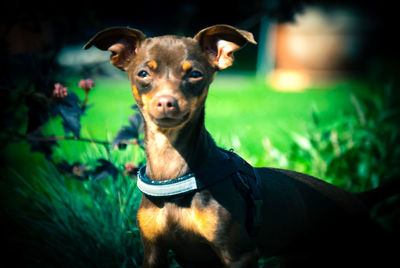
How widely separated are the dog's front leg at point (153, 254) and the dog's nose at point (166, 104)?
2.33ft

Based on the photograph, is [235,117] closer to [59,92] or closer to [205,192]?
[59,92]

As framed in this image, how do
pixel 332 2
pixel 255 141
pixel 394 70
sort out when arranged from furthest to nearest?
pixel 332 2
pixel 394 70
pixel 255 141

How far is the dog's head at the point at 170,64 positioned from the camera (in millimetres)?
2008

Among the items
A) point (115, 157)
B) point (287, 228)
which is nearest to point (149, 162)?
point (287, 228)

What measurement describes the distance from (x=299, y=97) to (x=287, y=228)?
7398mm

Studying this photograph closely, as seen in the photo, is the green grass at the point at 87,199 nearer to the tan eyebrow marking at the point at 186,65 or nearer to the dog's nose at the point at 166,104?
the tan eyebrow marking at the point at 186,65

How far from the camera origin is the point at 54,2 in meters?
3.63

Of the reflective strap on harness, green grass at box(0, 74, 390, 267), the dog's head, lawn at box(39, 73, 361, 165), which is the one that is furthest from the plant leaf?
lawn at box(39, 73, 361, 165)

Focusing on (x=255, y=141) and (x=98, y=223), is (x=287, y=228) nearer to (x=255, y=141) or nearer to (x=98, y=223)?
(x=98, y=223)

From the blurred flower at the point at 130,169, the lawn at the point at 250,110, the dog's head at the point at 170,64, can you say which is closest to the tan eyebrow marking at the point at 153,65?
the dog's head at the point at 170,64

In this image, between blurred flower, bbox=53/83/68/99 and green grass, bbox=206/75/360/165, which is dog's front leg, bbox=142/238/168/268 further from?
green grass, bbox=206/75/360/165

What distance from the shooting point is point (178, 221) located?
203 cm

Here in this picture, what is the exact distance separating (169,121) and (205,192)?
400 millimetres

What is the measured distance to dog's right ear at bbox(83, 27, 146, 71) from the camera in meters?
2.23
